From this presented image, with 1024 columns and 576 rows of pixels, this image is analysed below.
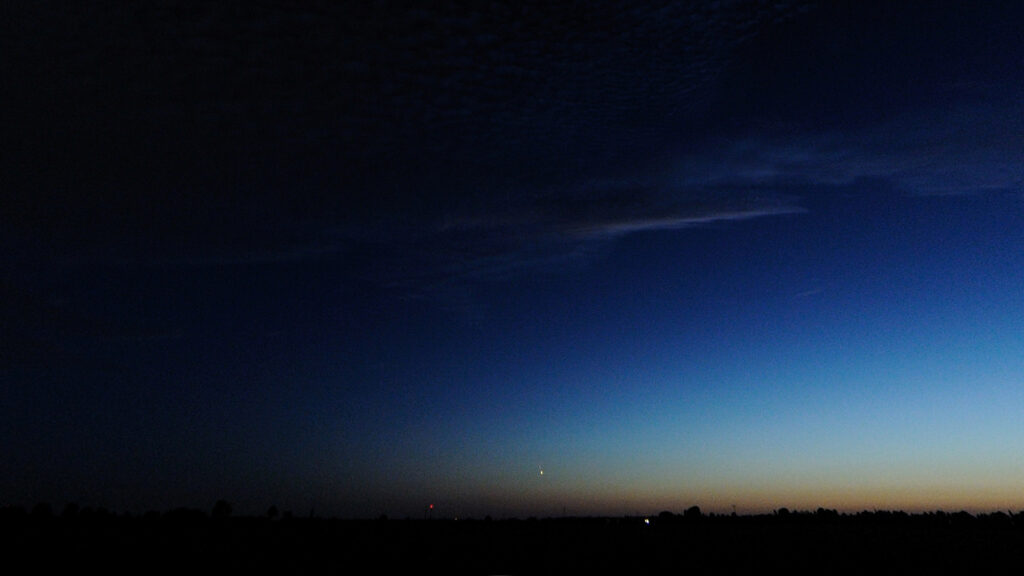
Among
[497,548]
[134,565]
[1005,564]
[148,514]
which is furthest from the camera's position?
[148,514]

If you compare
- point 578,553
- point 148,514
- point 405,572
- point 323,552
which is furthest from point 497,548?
point 148,514

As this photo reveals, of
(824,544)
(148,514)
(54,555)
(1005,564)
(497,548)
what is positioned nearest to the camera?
(54,555)

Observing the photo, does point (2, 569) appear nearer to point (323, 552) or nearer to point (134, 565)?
point (134, 565)

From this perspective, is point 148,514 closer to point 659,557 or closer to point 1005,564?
point 659,557

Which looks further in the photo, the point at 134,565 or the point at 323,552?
the point at 323,552

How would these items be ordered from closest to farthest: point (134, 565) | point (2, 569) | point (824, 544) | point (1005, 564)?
point (2, 569)
point (134, 565)
point (1005, 564)
point (824, 544)

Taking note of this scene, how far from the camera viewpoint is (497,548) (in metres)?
60.6

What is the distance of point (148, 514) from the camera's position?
583ft

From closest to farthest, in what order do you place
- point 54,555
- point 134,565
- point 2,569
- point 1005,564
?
point 2,569 < point 134,565 < point 54,555 < point 1005,564

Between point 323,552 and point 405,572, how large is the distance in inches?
745

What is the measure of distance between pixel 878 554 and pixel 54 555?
225 feet

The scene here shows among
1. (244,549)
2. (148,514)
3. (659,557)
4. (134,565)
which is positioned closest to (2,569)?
(134,565)

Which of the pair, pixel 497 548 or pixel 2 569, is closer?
pixel 2 569

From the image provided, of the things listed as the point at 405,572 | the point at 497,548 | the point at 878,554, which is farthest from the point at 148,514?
the point at 878,554
